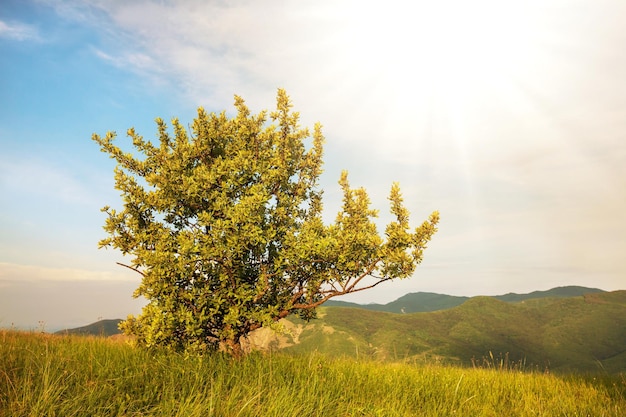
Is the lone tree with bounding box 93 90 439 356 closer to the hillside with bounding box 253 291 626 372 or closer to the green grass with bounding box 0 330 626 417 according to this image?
the green grass with bounding box 0 330 626 417

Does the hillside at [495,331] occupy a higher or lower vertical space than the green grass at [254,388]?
lower

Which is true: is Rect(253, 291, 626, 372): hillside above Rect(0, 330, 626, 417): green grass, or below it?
below

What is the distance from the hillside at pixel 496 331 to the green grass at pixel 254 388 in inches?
3208

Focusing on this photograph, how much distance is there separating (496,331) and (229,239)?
127081 mm

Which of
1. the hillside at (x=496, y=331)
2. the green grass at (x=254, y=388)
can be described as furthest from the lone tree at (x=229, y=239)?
the hillside at (x=496, y=331)

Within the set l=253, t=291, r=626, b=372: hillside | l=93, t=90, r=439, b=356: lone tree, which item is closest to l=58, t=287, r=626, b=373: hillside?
l=253, t=291, r=626, b=372: hillside

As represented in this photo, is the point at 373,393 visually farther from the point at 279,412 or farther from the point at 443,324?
Answer: the point at 443,324

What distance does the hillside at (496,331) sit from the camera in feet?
319

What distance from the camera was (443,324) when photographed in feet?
391

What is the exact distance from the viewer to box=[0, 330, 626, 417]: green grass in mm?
6320

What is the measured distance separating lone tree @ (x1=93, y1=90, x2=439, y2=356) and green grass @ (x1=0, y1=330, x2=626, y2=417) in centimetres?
127

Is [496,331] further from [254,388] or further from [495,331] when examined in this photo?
[254,388]

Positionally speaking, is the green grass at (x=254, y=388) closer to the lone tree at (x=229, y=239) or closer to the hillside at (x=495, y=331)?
the lone tree at (x=229, y=239)

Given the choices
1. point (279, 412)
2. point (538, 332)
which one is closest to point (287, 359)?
point (279, 412)
